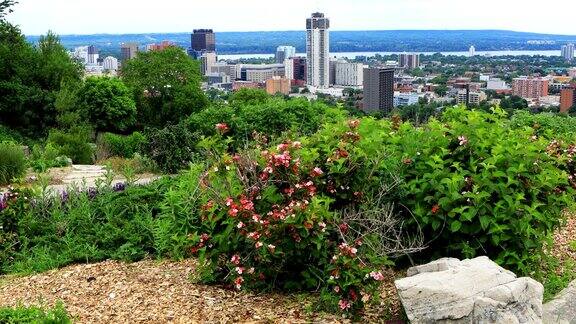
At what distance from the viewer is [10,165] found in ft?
33.1

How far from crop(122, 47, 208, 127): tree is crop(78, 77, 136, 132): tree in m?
3.99

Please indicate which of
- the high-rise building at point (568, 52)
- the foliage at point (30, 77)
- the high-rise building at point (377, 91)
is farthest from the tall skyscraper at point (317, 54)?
the foliage at point (30, 77)

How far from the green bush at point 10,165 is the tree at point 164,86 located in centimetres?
2095

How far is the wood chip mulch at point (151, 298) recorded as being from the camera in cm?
410

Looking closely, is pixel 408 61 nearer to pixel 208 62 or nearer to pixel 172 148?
pixel 208 62

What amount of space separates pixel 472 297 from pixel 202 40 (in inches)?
5149

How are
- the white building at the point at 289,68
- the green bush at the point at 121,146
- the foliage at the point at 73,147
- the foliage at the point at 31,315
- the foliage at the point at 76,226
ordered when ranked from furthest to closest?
the white building at the point at 289,68
the green bush at the point at 121,146
the foliage at the point at 73,147
the foliage at the point at 76,226
the foliage at the point at 31,315

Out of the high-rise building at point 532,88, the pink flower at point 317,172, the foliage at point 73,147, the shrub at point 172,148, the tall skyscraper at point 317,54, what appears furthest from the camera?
the tall skyscraper at point 317,54

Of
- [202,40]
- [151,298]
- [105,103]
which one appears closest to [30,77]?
[105,103]

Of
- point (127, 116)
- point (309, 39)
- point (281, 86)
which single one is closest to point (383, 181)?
point (127, 116)

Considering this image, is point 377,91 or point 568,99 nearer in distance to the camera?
point 568,99

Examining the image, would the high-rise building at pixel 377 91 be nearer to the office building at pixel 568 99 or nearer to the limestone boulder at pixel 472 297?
the office building at pixel 568 99

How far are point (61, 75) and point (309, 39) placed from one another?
77.8 m

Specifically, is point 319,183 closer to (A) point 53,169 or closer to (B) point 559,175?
(B) point 559,175
